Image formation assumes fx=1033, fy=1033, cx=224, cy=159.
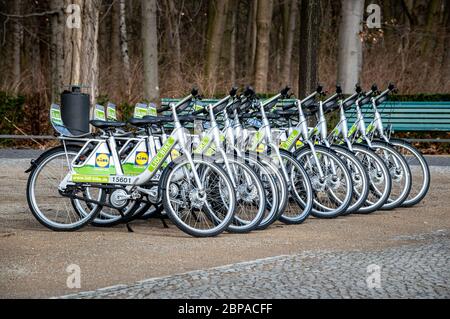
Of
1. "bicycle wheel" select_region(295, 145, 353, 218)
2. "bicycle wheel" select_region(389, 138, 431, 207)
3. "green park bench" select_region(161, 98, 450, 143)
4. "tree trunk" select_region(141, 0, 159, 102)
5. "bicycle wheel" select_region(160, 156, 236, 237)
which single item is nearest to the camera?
"bicycle wheel" select_region(160, 156, 236, 237)

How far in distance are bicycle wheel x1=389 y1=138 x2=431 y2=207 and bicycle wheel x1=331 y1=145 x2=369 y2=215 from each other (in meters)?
0.81

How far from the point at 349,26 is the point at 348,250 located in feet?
39.2

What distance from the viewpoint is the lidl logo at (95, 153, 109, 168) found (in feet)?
29.3

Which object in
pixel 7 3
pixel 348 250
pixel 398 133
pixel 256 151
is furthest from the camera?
pixel 7 3

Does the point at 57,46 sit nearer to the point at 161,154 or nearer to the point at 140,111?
the point at 140,111

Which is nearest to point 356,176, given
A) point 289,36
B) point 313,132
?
point 313,132

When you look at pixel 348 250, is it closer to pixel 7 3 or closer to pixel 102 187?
pixel 102 187

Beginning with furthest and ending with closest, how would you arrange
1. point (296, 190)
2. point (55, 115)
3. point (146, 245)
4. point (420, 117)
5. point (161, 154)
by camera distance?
point (420, 117) → point (296, 190) → point (55, 115) → point (161, 154) → point (146, 245)

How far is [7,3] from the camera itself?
117 feet

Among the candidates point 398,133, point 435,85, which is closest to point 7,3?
point 435,85

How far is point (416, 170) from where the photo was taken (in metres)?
10.9

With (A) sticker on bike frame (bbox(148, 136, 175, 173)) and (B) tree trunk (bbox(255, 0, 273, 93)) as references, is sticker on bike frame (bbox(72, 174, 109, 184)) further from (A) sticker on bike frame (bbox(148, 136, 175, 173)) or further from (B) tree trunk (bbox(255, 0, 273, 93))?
(B) tree trunk (bbox(255, 0, 273, 93))

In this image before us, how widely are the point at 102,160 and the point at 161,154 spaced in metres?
0.57

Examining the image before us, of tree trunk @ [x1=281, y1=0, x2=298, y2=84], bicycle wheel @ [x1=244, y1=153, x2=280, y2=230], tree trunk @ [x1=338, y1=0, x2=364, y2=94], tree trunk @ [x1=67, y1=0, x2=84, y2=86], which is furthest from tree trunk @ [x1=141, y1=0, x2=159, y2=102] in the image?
bicycle wheel @ [x1=244, y1=153, x2=280, y2=230]
